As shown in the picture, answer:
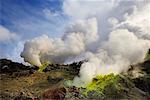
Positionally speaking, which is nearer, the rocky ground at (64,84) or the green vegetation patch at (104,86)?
the rocky ground at (64,84)

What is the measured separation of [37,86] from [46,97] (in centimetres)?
753

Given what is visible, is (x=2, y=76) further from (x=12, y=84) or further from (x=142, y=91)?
(x=142, y=91)

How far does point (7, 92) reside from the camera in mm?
34781

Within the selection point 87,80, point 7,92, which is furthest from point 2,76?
point 87,80

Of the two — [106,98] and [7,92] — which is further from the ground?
[7,92]

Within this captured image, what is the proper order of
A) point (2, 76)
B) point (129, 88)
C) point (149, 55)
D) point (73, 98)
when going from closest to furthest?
1. point (73, 98)
2. point (129, 88)
3. point (149, 55)
4. point (2, 76)

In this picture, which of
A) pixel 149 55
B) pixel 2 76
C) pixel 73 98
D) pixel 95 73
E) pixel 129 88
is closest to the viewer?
pixel 73 98

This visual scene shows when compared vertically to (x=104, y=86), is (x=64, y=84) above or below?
above

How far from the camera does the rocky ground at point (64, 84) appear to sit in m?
31.4

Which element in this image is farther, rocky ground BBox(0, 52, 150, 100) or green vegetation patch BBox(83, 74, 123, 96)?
green vegetation patch BBox(83, 74, 123, 96)

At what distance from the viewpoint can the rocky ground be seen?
31.4 meters

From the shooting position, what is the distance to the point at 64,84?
35.5 metres

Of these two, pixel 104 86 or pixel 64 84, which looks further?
pixel 64 84

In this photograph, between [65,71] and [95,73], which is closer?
[95,73]
